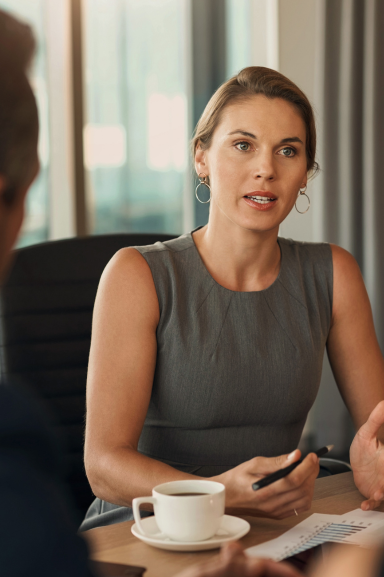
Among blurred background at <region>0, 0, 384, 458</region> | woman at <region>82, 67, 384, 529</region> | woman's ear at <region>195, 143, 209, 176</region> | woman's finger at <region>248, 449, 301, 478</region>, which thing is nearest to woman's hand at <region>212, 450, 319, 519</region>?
woman's finger at <region>248, 449, 301, 478</region>

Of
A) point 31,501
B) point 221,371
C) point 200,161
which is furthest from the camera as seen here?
point 200,161

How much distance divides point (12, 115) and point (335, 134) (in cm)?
256

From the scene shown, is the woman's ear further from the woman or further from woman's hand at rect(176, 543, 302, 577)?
woman's hand at rect(176, 543, 302, 577)

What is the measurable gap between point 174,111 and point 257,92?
169 cm

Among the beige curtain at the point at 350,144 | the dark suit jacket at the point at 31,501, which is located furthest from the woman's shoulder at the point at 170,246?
the beige curtain at the point at 350,144

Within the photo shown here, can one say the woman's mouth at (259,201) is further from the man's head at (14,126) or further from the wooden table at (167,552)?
the man's head at (14,126)

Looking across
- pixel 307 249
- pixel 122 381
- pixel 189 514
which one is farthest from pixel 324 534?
pixel 307 249

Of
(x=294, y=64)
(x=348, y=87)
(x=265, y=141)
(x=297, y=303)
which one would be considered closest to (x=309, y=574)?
(x=297, y=303)

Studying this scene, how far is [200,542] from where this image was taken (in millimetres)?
780

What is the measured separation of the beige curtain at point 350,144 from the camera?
269cm

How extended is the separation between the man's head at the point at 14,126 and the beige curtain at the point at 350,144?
2448mm

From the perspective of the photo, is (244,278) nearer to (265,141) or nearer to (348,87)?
(265,141)

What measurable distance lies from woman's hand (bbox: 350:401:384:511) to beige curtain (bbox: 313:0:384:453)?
1.63 m

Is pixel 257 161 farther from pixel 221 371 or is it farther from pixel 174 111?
pixel 174 111
